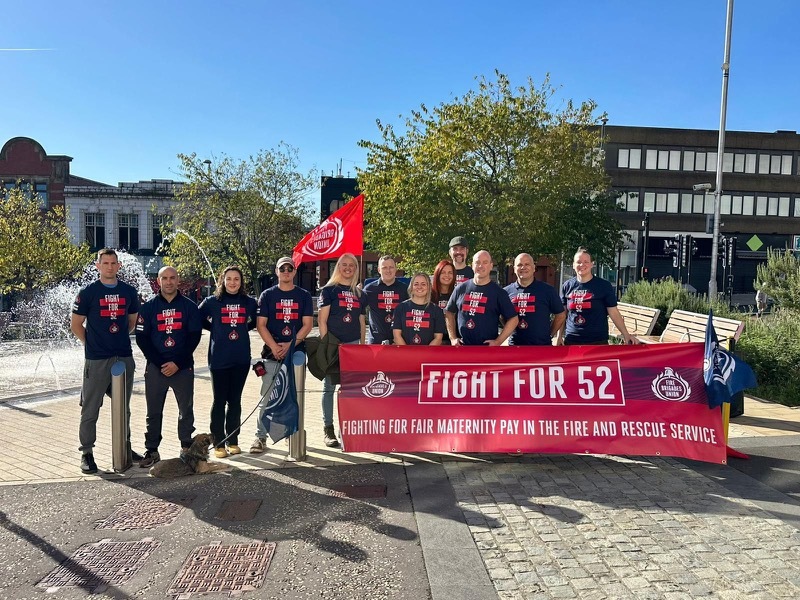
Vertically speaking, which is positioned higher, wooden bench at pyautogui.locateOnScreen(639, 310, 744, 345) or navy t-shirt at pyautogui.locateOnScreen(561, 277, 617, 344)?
navy t-shirt at pyautogui.locateOnScreen(561, 277, 617, 344)

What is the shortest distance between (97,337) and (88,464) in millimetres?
1111

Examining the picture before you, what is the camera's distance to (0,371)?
439 inches

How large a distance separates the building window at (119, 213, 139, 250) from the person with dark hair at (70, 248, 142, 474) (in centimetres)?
4247

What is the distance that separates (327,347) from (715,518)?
3572 millimetres

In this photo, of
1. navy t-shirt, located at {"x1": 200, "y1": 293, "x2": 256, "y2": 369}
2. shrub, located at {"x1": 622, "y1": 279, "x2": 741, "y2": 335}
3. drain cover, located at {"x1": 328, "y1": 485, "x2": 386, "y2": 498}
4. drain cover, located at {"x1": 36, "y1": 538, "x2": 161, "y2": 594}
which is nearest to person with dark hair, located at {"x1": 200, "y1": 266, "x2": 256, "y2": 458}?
navy t-shirt, located at {"x1": 200, "y1": 293, "x2": 256, "y2": 369}

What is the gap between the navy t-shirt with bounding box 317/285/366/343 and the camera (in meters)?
6.23

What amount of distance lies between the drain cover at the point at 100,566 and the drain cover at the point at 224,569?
318 mm

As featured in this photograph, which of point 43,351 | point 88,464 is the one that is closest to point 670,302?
point 88,464

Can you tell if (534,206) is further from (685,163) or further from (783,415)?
(685,163)

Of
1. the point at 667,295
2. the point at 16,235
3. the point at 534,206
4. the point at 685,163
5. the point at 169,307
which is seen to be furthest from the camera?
the point at 685,163

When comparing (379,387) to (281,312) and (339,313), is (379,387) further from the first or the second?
(281,312)

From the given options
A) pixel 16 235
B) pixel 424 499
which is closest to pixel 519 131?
pixel 424 499

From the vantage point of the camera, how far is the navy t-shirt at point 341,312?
6.23 meters

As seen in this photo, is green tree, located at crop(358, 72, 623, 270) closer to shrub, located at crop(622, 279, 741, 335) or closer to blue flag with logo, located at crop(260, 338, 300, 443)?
shrub, located at crop(622, 279, 741, 335)
